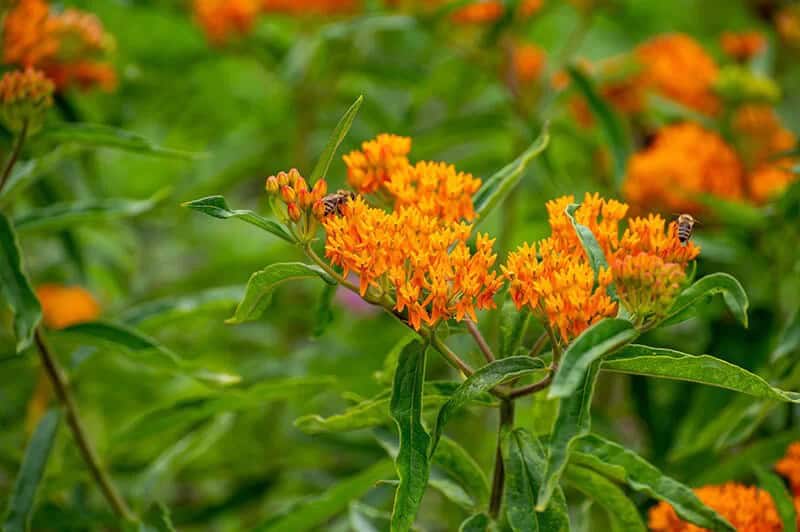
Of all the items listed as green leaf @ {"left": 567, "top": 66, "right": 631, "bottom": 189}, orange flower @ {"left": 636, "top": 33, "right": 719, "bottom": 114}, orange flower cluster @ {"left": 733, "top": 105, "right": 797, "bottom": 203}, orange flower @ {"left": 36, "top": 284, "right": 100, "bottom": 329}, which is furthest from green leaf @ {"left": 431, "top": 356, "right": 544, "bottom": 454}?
orange flower @ {"left": 636, "top": 33, "right": 719, "bottom": 114}

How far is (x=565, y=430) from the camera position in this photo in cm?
97

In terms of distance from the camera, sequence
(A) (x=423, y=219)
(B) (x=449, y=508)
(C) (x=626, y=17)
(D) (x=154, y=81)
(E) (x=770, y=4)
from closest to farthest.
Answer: (A) (x=423, y=219)
(B) (x=449, y=508)
(D) (x=154, y=81)
(E) (x=770, y=4)
(C) (x=626, y=17)

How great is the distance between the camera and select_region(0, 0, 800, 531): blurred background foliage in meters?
1.68

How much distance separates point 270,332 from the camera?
265 centimetres

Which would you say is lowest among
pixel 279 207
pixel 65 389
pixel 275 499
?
pixel 275 499

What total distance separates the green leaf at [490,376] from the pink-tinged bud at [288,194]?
11.2 inches

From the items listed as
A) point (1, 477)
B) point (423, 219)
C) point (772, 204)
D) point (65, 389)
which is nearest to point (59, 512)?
point (65, 389)

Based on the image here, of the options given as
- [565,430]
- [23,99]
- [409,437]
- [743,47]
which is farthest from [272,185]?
[743,47]

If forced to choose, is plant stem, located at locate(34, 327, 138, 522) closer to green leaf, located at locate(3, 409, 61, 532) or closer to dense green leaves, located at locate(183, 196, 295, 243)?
green leaf, located at locate(3, 409, 61, 532)

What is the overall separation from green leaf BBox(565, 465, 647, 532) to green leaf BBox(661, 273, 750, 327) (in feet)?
0.78

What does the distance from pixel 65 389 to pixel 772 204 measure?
4.54 ft

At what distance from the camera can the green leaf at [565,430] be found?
945 mm

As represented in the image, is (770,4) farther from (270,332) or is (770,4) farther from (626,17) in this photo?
(270,332)

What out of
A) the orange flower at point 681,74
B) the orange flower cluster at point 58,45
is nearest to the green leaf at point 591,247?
the orange flower cluster at point 58,45
